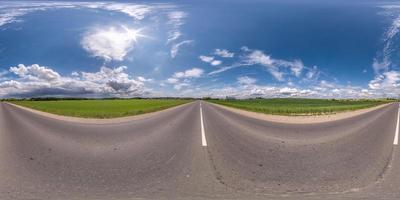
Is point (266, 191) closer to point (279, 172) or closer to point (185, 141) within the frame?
point (279, 172)

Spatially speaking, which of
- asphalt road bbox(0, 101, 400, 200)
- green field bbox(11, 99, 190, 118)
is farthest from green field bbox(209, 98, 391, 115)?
asphalt road bbox(0, 101, 400, 200)

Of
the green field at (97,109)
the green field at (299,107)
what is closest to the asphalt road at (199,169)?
the green field at (97,109)

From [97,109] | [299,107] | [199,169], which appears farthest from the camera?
[299,107]

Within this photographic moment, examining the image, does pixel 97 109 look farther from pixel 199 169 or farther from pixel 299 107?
pixel 199 169

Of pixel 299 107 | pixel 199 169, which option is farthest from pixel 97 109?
pixel 199 169

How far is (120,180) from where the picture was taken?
7555 millimetres

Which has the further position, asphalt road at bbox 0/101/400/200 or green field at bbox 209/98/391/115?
green field at bbox 209/98/391/115

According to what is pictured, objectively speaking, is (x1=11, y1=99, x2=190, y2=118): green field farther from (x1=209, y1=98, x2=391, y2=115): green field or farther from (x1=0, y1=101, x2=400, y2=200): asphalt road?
(x1=0, y1=101, x2=400, y2=200): asphalt road

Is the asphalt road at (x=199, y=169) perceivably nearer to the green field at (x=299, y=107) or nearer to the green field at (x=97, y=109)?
the green field at (x=97, y=109)

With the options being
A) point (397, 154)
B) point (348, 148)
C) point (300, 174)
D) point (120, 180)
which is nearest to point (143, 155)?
point (120, 180)

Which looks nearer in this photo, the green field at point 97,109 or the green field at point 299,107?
the green field at point 97,109

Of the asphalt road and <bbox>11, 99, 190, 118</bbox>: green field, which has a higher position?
<bbox>11, 99, 190, 118</bbox>: green field

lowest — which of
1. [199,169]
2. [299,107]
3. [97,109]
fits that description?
[199,169]

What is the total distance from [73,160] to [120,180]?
3.06 m
